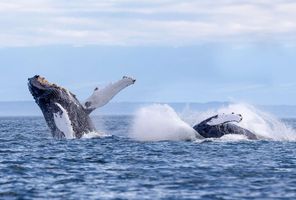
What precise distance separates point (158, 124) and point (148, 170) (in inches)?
588

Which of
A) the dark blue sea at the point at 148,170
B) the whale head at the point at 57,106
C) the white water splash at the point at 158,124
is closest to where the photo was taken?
the dark blue sea at the point at 148,170

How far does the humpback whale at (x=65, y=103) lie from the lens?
1378 inches

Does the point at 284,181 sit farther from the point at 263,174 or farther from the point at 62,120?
the point at 62,120

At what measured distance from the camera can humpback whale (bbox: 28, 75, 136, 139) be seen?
3500 cm

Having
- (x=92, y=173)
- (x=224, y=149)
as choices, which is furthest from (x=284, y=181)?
(x=224, y=149)

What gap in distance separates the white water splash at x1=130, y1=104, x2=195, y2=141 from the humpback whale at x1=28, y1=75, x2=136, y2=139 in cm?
439

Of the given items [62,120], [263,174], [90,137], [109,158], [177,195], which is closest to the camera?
[177,195]

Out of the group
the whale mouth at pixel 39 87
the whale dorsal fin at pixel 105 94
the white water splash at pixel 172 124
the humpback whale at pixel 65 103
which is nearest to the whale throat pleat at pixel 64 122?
the humpback whale at pixel 65 103

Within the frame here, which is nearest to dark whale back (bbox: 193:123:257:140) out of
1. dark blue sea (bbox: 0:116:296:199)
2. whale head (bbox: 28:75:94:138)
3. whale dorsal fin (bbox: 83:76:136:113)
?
dark blue sea (bbox: 0:116:296:199)

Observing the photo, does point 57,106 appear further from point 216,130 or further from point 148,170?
point 148,170

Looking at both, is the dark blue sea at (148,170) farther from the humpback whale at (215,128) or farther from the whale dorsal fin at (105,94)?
the whale dorsal fin at (105,94)

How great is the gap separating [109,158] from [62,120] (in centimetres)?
680

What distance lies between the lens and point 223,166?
2619cm

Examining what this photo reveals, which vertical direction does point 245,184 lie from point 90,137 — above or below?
below
